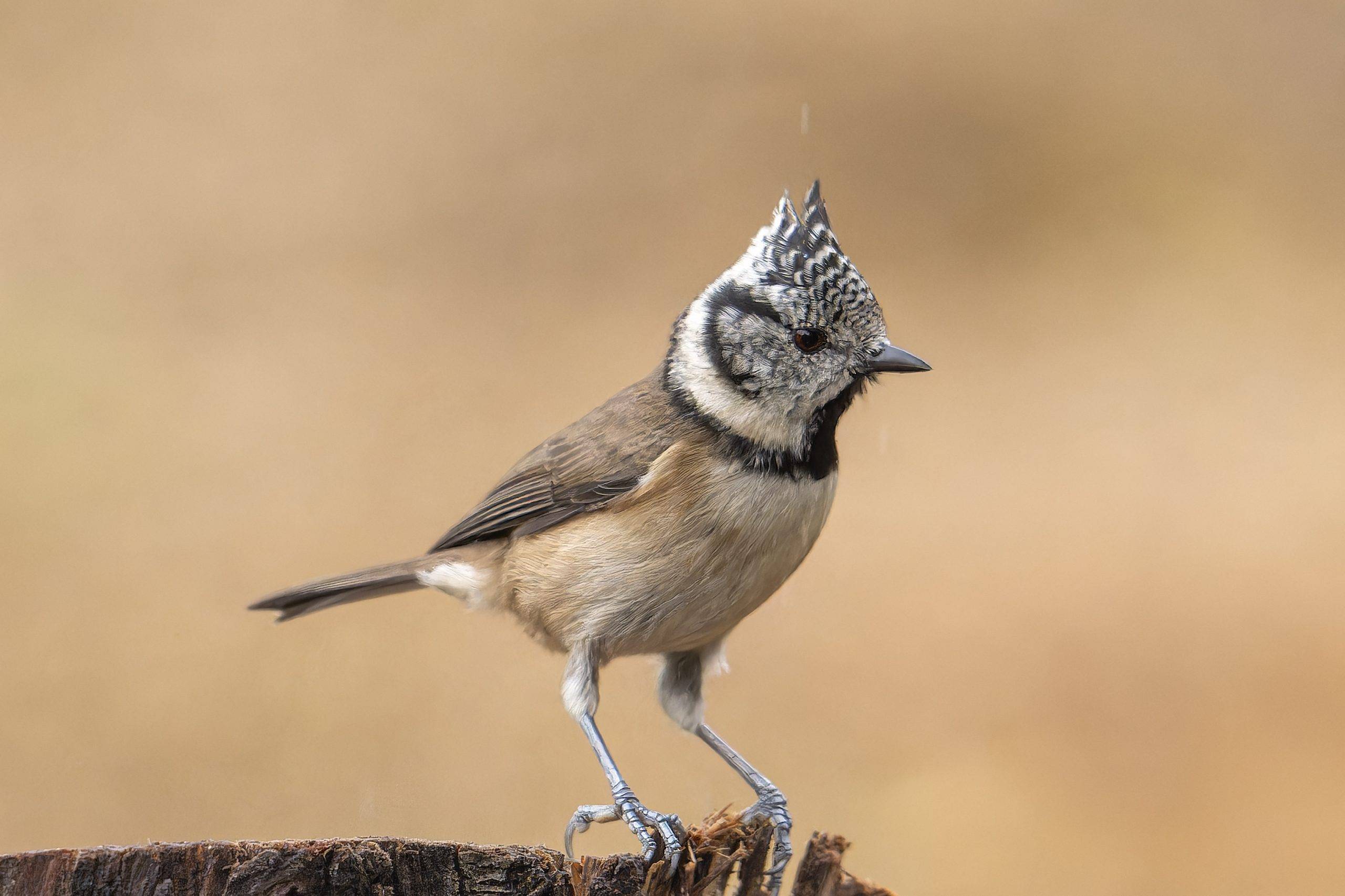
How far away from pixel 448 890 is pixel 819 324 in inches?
77.1

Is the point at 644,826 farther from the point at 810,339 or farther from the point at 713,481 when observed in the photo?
the point at 810,339

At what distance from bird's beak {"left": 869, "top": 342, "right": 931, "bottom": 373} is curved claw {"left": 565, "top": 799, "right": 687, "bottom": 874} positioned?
4.83 ft

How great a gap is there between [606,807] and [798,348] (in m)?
1.51

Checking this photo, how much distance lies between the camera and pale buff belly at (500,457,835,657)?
3777 mm

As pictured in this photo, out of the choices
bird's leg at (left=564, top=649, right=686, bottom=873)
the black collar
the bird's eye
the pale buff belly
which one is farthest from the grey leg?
the bird's eye

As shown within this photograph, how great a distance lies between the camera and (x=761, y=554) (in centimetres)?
381

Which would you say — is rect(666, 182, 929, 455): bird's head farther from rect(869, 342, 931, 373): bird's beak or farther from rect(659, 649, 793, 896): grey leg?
rect(659, 649, 793, 896): grey leg

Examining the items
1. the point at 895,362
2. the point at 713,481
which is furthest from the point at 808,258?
the point at 713,481

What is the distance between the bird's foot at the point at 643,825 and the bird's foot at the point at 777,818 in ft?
1.39

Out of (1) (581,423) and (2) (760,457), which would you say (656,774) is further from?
(2) (760,457)

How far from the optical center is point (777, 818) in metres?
4.04

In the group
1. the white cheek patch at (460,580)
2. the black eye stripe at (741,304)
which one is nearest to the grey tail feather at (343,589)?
the white cheek patch at (460,580)

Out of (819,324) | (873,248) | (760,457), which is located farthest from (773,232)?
(873,248)

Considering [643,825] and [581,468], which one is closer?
[643,825]
